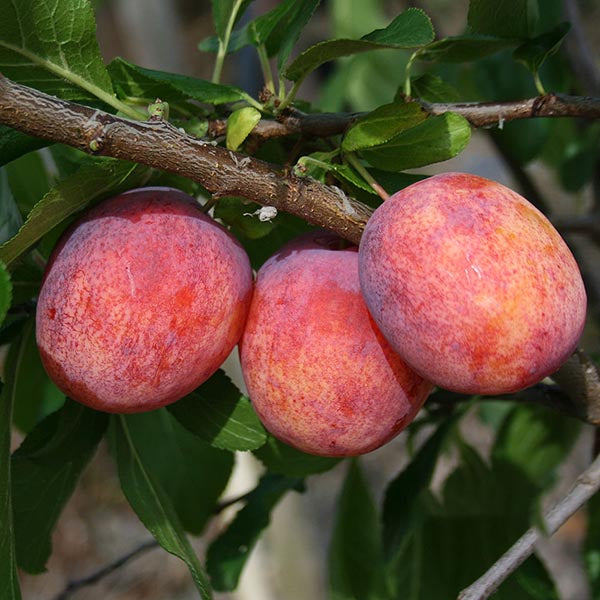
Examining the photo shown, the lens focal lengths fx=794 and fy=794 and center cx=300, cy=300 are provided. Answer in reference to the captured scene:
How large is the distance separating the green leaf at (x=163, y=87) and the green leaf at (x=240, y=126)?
0.13ft

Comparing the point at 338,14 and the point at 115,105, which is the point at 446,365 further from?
the point at 338,14

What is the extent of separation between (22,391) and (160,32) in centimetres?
270

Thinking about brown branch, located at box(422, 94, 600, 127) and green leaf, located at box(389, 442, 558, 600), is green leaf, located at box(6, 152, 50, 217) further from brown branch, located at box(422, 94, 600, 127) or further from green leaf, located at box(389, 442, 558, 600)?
green leaf, located at box(389, 442, 558, 600)

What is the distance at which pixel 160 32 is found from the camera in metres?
3.35

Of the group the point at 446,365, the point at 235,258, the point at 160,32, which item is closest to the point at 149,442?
the point at 235,258

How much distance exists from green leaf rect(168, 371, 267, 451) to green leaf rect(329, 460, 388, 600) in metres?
0.41

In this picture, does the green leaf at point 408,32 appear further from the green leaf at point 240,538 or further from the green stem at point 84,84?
the green leaf at point 240,538

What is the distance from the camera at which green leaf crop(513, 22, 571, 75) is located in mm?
731

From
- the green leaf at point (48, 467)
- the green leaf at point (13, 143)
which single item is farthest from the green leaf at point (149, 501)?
the green leaf at point (13, 143)

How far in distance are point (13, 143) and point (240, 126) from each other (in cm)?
18

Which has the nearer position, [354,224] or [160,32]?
[354,224]

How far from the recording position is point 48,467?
77 centimetres

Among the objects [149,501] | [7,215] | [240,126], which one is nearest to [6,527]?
[149,501]

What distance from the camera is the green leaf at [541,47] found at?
731 millimetres
